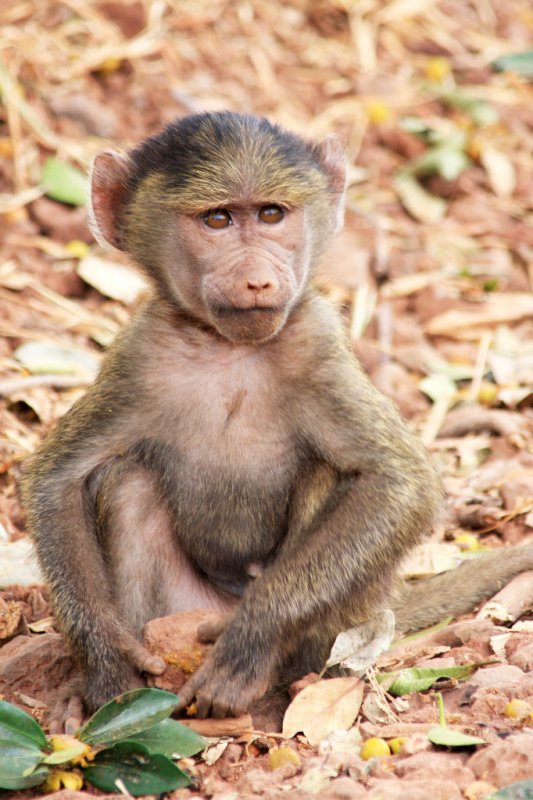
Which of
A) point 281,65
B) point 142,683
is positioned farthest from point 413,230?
point 142,683

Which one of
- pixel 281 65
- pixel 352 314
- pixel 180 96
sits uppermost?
pixel 281 65

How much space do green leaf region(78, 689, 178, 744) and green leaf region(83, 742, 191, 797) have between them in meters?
0.05

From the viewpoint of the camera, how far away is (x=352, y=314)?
7473 millimetres

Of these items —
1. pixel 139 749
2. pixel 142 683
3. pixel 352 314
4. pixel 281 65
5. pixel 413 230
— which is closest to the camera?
pixel 139 749

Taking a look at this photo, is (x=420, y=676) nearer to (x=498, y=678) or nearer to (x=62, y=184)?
(x=498, y=678)

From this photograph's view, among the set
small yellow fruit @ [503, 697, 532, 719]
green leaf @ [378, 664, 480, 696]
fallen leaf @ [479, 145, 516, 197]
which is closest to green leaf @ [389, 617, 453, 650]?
green leaf @ [378, 664, 480, 696]

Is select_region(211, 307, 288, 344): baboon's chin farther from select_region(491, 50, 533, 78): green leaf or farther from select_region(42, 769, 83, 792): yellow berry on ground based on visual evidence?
select_region(491, 50, 533, 78): green leaf

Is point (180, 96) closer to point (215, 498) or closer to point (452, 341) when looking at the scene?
point (452, 341)

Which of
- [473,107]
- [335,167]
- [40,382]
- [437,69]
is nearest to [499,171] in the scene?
[473,107]

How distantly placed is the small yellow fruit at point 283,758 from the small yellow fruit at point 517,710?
0.64 meters

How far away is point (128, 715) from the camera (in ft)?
12.0

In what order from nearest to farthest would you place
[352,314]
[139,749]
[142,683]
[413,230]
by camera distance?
[139,749], [142,683], [352,314], [413,230]

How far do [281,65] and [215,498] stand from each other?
6.11 metres

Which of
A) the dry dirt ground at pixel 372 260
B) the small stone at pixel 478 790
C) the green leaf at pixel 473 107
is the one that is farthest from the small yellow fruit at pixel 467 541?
the green leaf at pixel 473 107
